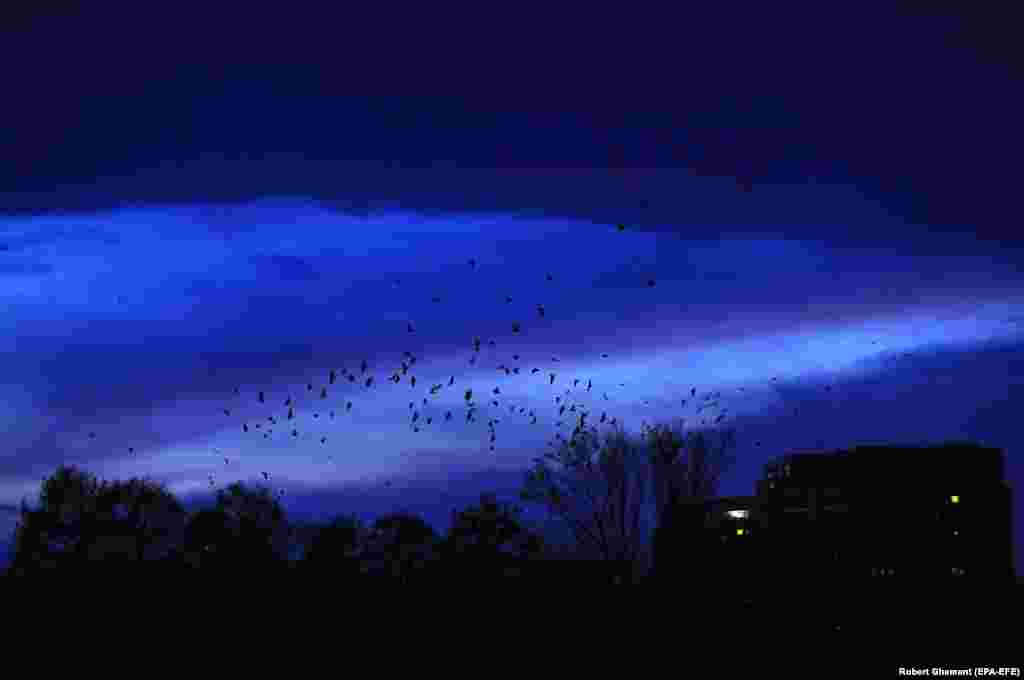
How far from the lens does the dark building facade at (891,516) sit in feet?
328

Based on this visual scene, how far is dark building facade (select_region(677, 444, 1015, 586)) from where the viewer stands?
328 feet

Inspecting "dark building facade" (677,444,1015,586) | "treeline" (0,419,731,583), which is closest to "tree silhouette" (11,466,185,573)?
"treeline" (0,419,731,583)

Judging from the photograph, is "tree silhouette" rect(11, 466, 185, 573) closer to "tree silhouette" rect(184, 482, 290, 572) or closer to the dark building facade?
"tree silhouette" rect(184, 482, 290, 572)

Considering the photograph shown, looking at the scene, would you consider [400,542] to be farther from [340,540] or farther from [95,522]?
[95,522]

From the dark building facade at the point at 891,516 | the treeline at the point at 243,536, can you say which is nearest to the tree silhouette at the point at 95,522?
the treeline at the point at 243,536

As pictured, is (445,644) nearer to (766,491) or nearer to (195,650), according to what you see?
(195,650)

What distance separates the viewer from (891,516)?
105312 mm

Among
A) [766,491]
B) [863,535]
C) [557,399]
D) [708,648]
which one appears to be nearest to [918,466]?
[863,535]

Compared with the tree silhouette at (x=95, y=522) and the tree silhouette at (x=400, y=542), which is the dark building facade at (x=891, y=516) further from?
the tree silhouette at (x=95, y=522)

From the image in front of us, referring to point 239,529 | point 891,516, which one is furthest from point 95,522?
point 891,516

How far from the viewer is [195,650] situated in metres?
25.8

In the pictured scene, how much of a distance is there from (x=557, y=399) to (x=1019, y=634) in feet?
175

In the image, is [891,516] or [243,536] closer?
[243,536]

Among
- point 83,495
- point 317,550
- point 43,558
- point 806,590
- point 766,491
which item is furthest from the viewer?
point 766,491
